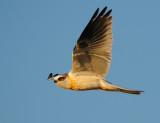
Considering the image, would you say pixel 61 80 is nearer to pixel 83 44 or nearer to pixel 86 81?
pixel 86 81

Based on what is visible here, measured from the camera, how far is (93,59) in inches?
409

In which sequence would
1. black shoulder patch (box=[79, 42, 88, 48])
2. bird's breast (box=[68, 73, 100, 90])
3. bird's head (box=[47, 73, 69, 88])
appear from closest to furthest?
1. black shoulder patch (box=[79, 42, 88, 48])
2. bird's breast (box=[68, 73, 100, 90])
3. bird's head (box=[47, 73, 69, 88])

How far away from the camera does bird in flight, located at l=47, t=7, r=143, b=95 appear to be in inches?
404

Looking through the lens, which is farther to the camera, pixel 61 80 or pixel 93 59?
pixel 61 80

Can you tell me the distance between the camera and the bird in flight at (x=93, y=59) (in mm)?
10258

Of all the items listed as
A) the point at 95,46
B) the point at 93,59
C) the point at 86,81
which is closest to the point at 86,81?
the point at 86,81

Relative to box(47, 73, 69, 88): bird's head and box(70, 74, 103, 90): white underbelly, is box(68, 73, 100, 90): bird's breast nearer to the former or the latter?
box(70, 74, 103, 90): white underbelly

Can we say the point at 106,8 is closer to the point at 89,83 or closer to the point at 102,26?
the point at 102,26

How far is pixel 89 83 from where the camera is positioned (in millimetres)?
10547

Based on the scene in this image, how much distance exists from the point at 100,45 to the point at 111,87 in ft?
3.93

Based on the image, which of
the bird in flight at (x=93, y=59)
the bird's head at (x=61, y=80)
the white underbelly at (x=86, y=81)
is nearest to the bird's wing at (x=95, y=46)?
the bird in flight at (x=93, y=59)

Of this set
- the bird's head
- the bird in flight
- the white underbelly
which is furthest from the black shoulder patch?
the bird's head

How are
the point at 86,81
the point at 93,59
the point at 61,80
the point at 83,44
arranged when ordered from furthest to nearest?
the point at 61,80
the point at 86,81
the point at 93,59
the point at 83,44

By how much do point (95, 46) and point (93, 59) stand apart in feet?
1.20
